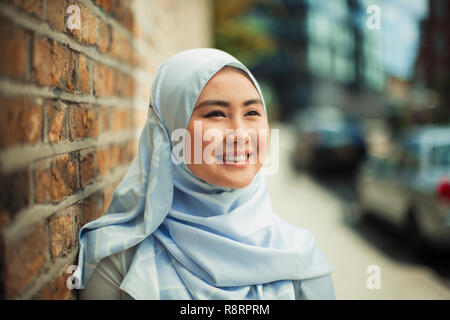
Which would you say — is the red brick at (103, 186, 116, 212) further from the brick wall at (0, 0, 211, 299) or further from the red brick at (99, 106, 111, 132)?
the red brick at (99, 106, 111, 132)

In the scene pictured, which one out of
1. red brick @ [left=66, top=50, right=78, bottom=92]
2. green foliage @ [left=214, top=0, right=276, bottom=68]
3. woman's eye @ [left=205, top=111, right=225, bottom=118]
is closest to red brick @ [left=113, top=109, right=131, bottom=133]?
red brick @ [left=66, top=50, right=78, bottom=92]

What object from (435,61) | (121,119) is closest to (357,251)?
(121,119)

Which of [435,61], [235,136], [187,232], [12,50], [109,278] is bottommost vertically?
[109,278]

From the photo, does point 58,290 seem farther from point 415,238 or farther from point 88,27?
point 415,238

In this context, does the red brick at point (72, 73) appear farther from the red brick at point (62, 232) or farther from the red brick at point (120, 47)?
the red brick at point (120, 47)

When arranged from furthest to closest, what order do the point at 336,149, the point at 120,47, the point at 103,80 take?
the point at 336,149
the point at 120,47
the point at 103,80

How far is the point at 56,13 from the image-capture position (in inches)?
50.8

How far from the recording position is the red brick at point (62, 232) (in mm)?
1302

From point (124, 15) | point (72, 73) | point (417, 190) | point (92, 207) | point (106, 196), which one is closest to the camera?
point (72, 73)

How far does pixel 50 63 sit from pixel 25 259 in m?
0.54

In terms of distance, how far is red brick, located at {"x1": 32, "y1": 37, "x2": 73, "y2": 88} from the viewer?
1162 millimetres

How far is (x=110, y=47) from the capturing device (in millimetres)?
1979

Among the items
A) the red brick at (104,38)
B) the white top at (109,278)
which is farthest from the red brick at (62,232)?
the red brick at (104,38)
